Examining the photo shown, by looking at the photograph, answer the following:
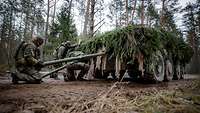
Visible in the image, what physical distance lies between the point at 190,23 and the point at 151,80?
90.7ft

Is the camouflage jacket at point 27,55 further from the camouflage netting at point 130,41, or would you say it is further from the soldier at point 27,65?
the camouflage netting at point 130,41

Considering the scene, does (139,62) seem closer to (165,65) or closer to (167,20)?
(165,65)

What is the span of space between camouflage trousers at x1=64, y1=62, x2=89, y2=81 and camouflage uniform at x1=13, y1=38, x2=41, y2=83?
1.35 metres

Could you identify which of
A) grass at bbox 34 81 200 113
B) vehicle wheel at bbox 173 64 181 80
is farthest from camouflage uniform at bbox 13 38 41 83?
vehicle wheel at bbox 173 64 181 80

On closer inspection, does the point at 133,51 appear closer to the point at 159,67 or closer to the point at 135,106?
the point at 159,67

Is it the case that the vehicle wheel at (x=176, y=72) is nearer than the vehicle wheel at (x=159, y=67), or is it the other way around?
the vehicle wheel at (x=159, y=67)

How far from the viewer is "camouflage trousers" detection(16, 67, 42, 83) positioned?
6.03 meters

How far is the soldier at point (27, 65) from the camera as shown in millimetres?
6027

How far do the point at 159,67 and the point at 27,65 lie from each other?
4.26m

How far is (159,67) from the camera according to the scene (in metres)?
7.59

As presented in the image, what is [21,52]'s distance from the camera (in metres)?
6.36

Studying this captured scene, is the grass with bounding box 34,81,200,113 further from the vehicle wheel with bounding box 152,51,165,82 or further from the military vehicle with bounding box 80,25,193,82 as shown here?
the vehicle wheel with bounding box 152,51,165,82

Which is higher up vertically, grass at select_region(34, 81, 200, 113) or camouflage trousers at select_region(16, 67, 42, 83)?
camouflage trousers at select_region(16, 67, 42, 83)

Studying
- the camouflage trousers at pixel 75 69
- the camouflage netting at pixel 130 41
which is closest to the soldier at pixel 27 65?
the camouflage trousers at pixel 75 69
